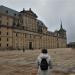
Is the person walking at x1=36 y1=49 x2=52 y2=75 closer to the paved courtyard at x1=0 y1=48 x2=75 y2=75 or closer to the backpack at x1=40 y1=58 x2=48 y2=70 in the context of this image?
the backpack at x1=40 y1=58 x2=48 y2=70

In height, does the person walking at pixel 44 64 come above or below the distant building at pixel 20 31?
below

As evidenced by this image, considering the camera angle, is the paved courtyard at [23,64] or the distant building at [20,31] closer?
the paved courtyard at [23,64]

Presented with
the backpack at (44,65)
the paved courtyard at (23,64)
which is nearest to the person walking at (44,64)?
the backpack at (44,65)

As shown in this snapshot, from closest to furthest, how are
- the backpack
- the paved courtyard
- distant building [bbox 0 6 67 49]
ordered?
the backpack → the paved courtyard → distant building [bbox 0 6 67 49]

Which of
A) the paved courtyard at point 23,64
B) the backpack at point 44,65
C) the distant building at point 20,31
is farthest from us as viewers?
the distant building at point 20,31

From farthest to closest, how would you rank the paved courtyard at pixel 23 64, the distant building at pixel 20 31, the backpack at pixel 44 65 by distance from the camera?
the distant building at pixel 20 31
the paved courtyard at pixel 23 64
the backpack at pixel 44 65

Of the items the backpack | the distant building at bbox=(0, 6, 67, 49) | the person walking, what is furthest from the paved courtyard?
the distant building at bbox=(0, 6, 67, 49)

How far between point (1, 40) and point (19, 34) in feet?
42.8

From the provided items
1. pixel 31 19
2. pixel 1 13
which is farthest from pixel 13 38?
pixel 31 19

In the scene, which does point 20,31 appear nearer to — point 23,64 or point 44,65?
point 23,64

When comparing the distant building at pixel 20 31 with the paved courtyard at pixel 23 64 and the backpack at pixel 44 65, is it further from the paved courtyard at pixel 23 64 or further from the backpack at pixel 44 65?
the backpack at pixel 44 65

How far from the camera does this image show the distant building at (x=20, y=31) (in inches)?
3465

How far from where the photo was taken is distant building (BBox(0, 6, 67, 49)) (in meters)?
88.0

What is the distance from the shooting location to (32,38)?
107 m
